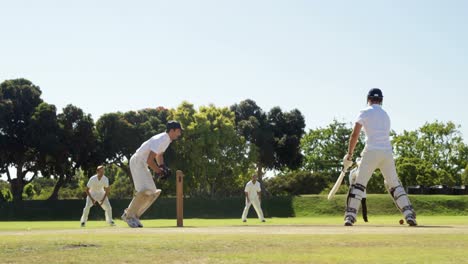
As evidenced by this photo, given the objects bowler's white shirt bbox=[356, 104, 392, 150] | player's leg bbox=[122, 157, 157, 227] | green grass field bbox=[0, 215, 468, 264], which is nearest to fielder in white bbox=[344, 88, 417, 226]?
bowler's white shirt bbox=[356, 104, 392, 150]

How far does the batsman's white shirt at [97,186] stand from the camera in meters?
27.3

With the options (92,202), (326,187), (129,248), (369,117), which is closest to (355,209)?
(369,117)

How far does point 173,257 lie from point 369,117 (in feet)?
26.4

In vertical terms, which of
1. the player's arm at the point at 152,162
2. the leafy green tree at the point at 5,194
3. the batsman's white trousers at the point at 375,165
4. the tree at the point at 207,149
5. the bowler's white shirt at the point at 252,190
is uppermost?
the tree at the point at 207,149

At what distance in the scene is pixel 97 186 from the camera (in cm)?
2745

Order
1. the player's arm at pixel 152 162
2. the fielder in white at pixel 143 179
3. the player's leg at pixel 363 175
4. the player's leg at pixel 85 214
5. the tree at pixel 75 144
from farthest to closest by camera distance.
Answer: the tree at pixel 75 144 < the player's leg at pixel 85 214 < the fielder in white at pixel 143 179 < the player's arm at pixel 152 162 < the player's leg at pixel 363 175

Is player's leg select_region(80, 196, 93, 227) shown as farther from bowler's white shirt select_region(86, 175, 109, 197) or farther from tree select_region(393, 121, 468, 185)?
tree select_region(393, 121, 468, 185)

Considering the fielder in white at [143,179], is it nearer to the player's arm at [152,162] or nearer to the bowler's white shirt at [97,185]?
the player's arm at [152,162]

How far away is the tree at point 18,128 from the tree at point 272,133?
2775cm

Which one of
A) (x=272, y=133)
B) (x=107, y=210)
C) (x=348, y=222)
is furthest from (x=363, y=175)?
(x=272, y=133)

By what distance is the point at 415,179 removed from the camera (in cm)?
9938

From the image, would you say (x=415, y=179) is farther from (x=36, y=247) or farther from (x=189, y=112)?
(x=36, y=247)

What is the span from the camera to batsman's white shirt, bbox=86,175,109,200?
27344 mm

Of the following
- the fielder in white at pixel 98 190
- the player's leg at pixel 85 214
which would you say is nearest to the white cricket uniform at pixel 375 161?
the player's leg at pixel 85 214
